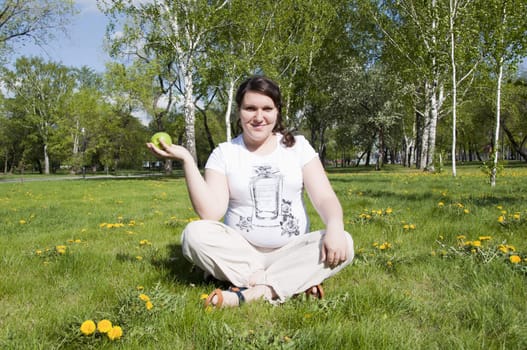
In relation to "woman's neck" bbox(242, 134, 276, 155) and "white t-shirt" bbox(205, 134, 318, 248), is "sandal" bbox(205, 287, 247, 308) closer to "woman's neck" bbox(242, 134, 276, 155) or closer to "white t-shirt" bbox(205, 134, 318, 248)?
"white t-shirt" bbox(205, 134, 318, 248)

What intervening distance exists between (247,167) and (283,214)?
1.60 feet

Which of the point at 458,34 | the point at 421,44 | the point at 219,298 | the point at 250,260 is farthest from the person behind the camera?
the point at 421,44

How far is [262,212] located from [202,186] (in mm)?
524

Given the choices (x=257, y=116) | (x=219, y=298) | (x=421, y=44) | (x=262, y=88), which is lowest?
(x=219, y=298)

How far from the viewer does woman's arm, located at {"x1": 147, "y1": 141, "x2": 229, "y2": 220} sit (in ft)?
9.01

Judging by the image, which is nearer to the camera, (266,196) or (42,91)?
(266,196)

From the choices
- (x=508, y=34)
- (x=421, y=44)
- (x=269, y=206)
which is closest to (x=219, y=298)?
(x=269, y=206)

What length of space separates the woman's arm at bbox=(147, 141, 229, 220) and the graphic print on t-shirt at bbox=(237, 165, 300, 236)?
8.7 inches

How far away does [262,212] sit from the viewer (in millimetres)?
2965

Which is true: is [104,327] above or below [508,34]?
below

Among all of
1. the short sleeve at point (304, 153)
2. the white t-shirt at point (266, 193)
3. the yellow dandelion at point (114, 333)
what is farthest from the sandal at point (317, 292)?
the yellow dandelion at point (114, 333)

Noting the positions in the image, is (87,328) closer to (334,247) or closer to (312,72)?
(334,247)

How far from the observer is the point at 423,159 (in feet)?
84.5

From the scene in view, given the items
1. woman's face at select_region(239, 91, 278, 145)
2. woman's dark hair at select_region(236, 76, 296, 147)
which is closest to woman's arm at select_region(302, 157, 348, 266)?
woman's face at select_region(239, 91, 278, 145)
